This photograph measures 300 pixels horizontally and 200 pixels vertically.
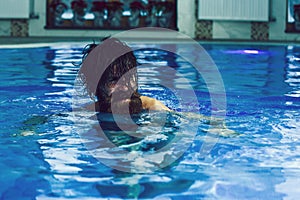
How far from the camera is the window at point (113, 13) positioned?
1130 centimetres

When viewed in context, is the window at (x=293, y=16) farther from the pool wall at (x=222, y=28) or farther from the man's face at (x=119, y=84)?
the man's face at (x=119, y=84)

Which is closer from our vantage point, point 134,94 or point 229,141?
point 229,141

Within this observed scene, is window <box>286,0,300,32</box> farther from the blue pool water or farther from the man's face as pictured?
the man's face

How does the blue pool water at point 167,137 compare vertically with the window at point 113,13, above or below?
below

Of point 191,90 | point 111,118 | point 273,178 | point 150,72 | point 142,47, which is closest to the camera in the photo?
point 273,178

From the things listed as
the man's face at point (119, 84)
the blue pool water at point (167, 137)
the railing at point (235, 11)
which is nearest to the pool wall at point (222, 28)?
the railing at point (235, 11)

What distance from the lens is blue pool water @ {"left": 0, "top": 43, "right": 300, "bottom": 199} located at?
1971 millimetres

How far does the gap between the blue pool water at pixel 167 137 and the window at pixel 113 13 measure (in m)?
5.94

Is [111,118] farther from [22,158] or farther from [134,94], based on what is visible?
[22,158]

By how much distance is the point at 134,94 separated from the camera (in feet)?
10.2

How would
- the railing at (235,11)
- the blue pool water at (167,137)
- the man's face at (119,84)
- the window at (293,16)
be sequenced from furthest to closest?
the window at (293,16)
the railing at (235,11)
the man's face at (119,84)
the blue pool water at (167,137)

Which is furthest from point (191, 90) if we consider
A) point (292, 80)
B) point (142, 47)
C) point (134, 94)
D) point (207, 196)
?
point (142, 47)

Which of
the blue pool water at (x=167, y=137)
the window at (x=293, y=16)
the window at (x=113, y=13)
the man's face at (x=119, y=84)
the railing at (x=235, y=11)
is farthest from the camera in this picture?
the window at (x=113, y=13)

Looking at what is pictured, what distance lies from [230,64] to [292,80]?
1.40 m
